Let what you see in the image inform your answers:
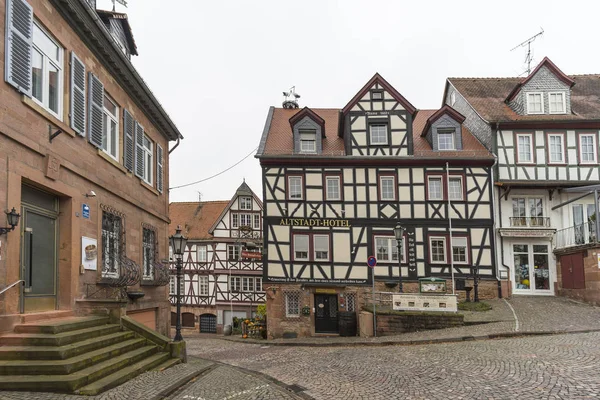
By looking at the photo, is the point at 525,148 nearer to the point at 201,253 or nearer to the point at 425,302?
the point at 425,302

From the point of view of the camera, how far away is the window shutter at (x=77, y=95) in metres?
10.7

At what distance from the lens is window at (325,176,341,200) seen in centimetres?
2405

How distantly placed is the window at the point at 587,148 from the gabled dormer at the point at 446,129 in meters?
5.41

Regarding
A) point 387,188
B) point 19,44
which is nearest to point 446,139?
point 387,188

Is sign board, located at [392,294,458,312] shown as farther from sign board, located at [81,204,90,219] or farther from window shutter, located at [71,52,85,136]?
window shutter, located at [71,52,85,136]

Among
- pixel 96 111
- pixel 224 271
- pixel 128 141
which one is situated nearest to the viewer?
pixel 96 111

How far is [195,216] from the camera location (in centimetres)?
4244

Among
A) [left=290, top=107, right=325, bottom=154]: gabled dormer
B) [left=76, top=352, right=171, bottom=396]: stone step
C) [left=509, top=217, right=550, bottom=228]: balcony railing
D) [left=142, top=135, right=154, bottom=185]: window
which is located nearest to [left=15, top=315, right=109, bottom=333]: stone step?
[left=76, top=352, right=171, bottom=396]: stone step

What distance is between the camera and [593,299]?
778 inches

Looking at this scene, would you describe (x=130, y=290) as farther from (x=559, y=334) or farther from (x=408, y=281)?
(x=408, y=281)

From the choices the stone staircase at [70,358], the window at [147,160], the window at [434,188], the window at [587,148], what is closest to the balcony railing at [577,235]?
the window at [587,148]

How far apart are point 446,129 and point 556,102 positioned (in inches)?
212

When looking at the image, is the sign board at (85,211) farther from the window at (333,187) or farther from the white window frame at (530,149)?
the white window frame at (530,149)

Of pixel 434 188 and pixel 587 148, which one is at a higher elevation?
pixel 587 148
